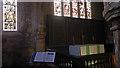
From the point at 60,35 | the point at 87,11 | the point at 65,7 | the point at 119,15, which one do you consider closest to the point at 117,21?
the point at 119,15

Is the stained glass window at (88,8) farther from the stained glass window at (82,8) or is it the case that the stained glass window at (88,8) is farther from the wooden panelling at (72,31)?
the wooden panelling at (72,31)

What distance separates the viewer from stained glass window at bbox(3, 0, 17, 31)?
543 centimetres

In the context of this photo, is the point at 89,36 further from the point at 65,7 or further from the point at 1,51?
the point at 1,51

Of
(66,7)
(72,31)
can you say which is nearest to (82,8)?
(66,7)

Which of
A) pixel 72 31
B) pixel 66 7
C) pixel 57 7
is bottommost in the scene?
pixel 72 31

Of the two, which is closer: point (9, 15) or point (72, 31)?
point (9, 15)

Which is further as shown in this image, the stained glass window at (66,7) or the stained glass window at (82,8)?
the stained glass window at (82,8)

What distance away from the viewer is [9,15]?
5512 mm

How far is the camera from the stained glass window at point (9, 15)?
5.43 meters

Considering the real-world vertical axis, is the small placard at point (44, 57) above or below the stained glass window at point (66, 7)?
below

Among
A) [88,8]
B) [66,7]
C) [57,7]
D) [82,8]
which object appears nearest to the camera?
[57,7]

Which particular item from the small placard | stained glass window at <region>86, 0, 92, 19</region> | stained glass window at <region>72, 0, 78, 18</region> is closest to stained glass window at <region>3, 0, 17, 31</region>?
the small placard

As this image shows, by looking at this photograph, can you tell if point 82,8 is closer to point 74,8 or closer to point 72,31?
point 74,8

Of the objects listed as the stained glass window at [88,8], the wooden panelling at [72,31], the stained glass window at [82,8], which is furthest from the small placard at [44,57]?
the stained glass window at [88,8]
